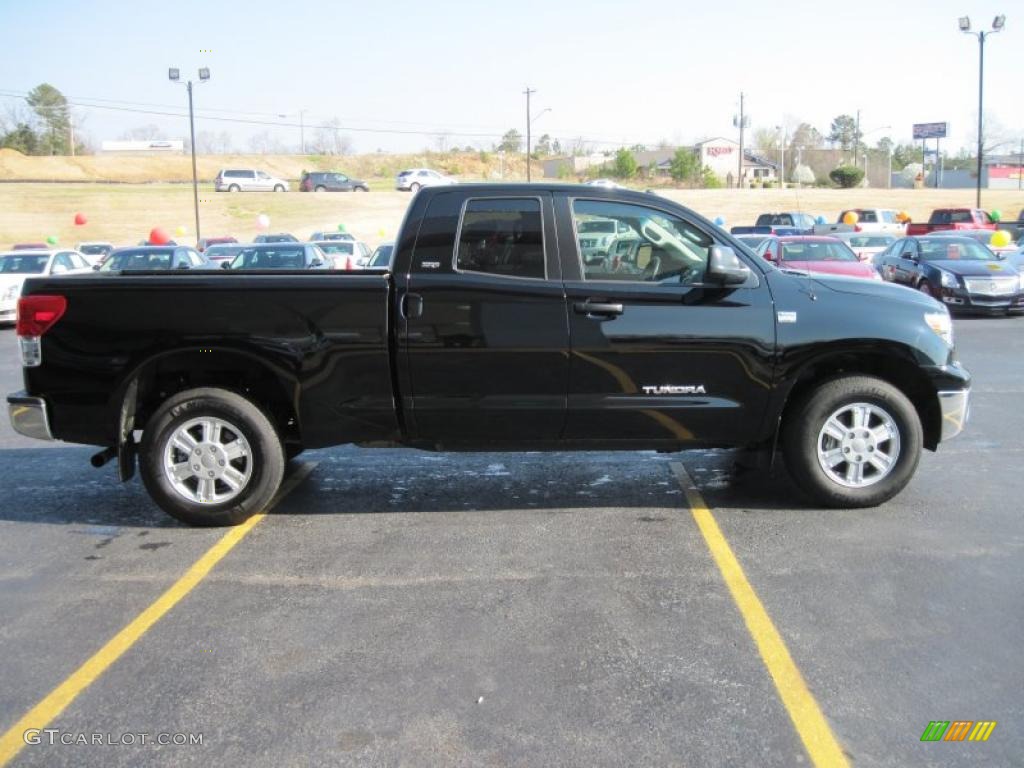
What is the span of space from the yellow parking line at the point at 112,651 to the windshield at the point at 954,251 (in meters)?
16.7

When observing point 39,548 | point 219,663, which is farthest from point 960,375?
point 39,548

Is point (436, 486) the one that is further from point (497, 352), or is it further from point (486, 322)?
point (486, 322)

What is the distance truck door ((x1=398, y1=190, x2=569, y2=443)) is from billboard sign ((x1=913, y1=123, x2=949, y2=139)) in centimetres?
11564

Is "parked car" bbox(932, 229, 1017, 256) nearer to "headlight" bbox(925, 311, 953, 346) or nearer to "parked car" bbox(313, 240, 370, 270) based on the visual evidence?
"parked car" bbox(313, 240, 370, 270)

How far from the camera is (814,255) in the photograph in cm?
1808

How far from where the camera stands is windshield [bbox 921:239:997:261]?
18.4 metres

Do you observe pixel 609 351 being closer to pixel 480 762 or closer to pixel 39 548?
pixel 480 762

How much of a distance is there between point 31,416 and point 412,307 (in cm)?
236

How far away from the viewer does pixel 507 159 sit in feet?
365

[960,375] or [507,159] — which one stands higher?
[507,159]

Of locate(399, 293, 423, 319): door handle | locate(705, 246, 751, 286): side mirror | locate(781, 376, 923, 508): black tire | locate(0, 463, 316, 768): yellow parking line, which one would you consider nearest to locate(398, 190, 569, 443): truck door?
locate(399, 293, 423, 319): door handle

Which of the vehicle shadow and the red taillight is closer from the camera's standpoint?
the red taillight

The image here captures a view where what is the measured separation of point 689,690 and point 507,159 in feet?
365

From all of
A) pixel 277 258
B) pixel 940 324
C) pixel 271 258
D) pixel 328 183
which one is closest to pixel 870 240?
pixel 277 258
